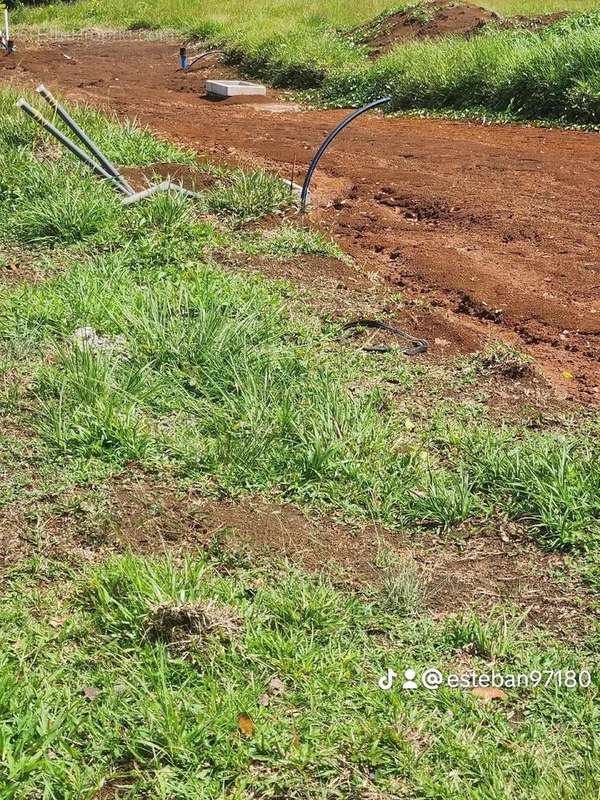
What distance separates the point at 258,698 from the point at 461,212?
5.57 metres

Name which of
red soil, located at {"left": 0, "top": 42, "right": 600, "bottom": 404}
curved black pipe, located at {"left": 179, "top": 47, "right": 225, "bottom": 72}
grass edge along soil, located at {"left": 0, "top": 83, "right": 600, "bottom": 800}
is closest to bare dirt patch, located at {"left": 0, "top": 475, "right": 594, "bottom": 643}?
grass edge along soil, located at {"left": 0, "top": 83, "right": 600, "bottom": 800}

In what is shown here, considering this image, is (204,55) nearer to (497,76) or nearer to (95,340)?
(497,76)

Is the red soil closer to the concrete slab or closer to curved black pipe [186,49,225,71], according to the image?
the concrete slab

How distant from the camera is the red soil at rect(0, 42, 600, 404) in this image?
5855 millimetres

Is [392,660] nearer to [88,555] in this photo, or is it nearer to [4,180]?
[88,555]

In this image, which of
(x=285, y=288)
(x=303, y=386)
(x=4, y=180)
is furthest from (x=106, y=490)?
(x=4, y=180)

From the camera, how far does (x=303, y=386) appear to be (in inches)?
186

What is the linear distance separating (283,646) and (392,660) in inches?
14.2

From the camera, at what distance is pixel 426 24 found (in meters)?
16.6

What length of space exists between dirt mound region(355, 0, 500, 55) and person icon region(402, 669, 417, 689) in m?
14.1

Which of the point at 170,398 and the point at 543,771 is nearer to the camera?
the point at 543,771

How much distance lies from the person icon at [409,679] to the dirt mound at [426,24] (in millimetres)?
14103

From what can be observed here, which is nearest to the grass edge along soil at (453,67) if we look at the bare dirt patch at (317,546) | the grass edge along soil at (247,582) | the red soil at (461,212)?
the red soil at (461,212)

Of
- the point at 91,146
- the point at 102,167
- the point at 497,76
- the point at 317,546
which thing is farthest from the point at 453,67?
the point at 317,546
